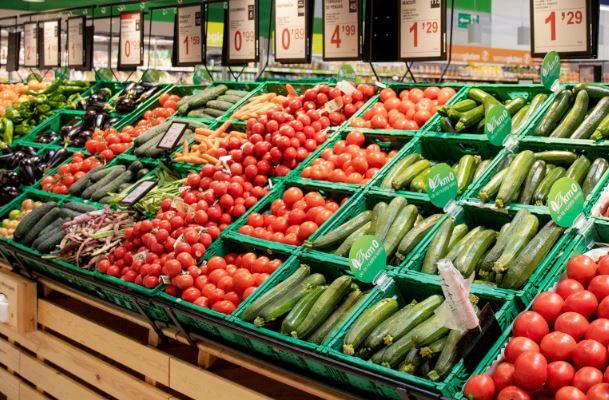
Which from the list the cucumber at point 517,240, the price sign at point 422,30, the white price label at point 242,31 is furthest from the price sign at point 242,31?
the cucumber at point 517,240

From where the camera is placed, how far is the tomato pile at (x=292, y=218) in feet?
12.2

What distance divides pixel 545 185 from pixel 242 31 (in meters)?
3.75

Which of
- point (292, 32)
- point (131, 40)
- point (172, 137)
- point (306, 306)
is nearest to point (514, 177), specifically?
point (306, 306)

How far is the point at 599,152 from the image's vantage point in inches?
134

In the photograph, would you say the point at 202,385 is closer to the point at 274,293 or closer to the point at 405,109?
the point at 274,293

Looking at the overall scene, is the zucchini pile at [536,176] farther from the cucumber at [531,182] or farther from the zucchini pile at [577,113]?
the zucchini pile at [577,113]

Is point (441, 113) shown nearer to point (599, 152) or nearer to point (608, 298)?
point (599, 152)

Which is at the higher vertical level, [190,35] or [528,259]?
[190,35]

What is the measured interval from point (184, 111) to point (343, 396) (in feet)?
12.2

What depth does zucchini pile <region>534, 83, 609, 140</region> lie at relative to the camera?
11.5 ft

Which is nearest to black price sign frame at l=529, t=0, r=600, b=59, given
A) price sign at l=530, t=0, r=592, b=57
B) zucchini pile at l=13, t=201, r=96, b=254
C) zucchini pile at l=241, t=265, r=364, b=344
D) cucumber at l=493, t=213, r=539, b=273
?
price sign at l=530, t=0, r=592, b=57

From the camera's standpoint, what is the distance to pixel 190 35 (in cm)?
695

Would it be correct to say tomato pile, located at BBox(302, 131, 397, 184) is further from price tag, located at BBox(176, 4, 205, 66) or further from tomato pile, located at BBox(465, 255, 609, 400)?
price tag, located at BBox(176, 4, 205, 66)

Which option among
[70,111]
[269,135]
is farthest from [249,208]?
[70,111]
